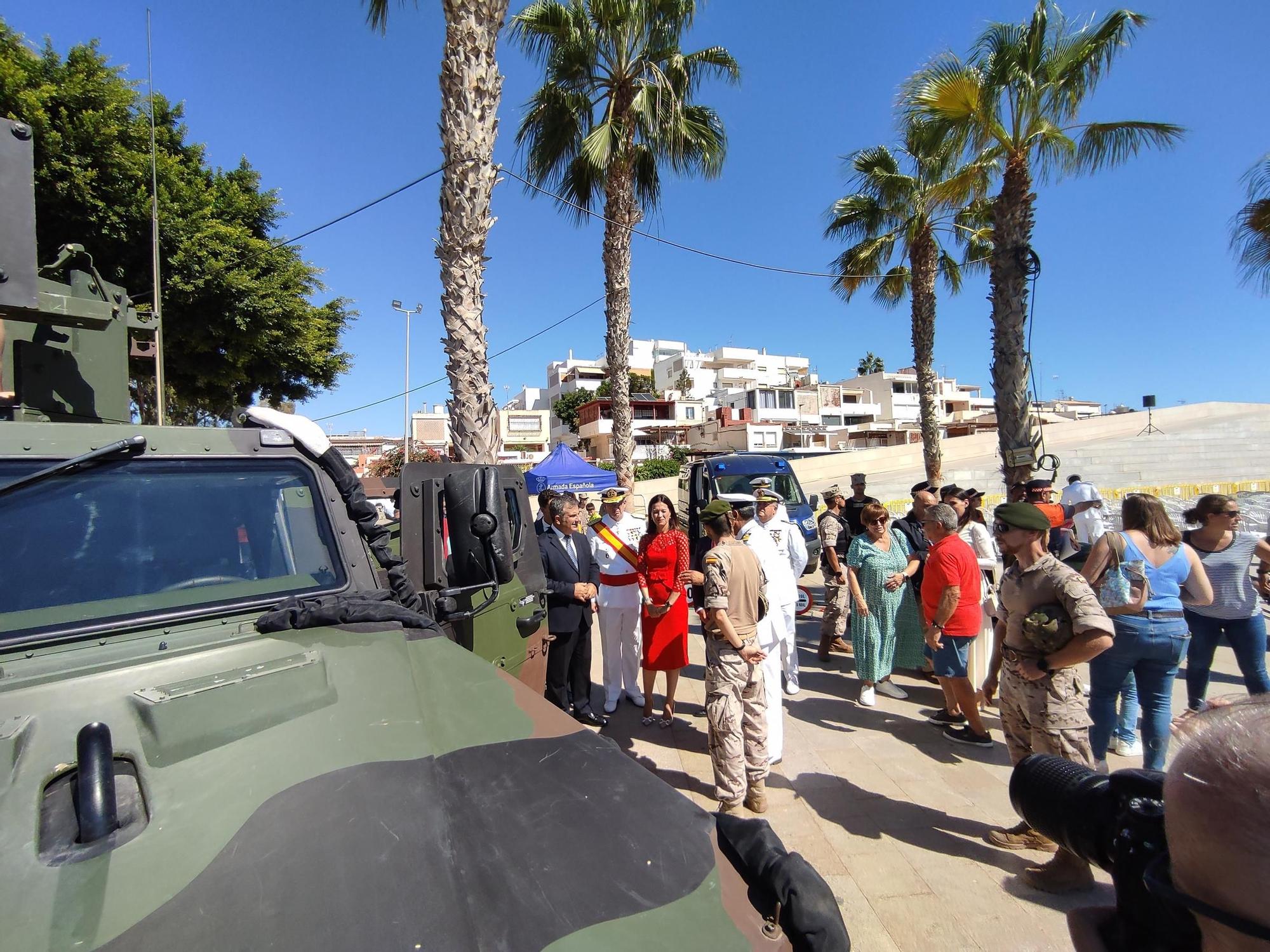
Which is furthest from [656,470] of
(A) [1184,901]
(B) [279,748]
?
(A) [1184,901]

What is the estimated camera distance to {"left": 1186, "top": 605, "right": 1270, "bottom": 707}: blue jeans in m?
4.09

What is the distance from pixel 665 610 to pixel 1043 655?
2433 millimetres

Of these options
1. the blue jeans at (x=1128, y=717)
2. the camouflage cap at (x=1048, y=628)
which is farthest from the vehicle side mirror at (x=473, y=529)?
the blue jeans at (x=1128, y=717)

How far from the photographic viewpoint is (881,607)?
17.2 ft

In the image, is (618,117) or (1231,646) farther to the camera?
(618,117)

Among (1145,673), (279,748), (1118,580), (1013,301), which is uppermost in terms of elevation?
(1013,301)

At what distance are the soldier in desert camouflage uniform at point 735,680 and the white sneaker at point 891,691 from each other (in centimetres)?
213

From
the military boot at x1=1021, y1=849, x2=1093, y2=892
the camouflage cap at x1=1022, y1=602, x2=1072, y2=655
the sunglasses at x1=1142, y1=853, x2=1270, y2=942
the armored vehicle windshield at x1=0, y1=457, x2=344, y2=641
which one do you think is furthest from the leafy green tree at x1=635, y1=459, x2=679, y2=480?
the sunglasses at x1=1142, y1=853, x2=1270, y2=942

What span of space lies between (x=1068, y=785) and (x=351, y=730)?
5.03 feet

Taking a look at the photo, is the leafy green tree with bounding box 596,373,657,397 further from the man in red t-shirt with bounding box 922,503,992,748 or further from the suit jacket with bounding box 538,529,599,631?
the man in red t-shirt with bounding box 922,503,992,748

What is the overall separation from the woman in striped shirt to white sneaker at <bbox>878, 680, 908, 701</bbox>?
1.89 metres

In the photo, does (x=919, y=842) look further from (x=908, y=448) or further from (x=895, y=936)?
(x=908, y=448)

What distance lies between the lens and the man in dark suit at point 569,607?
485cm

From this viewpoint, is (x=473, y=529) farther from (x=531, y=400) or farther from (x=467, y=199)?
(x=531, y=400)
